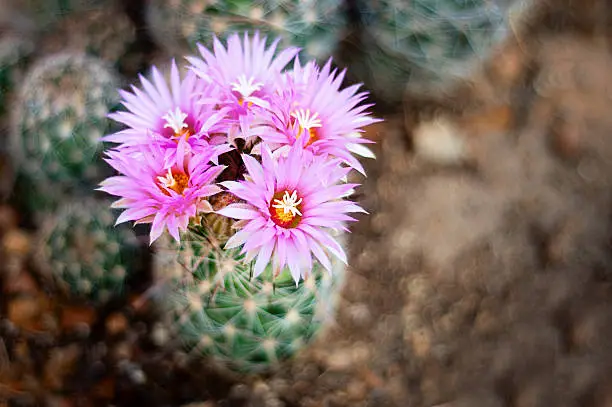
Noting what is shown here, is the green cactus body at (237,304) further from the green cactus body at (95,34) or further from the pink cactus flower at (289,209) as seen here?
the green cactus body at (95,34)

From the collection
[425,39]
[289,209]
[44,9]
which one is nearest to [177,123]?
[289,209]

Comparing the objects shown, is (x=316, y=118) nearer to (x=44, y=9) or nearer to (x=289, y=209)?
(x=289, y=209)

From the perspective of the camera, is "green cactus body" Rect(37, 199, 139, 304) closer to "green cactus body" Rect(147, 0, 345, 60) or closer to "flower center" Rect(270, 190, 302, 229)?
"green cactus body" Rect(147, 0, 345, 60)

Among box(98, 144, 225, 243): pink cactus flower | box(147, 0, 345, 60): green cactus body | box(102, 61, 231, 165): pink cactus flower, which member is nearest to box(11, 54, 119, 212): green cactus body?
box(147, 0, 345, 60): green cactus body

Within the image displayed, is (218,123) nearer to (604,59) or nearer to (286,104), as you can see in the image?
(286,104)

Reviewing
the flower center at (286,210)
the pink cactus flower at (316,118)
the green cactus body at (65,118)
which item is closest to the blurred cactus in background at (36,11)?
the green cactus body at (65,118)

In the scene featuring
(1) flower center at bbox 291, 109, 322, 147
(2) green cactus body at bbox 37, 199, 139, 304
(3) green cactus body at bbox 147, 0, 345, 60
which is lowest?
(1) flower center at bbox 291, 109, 322, 147
